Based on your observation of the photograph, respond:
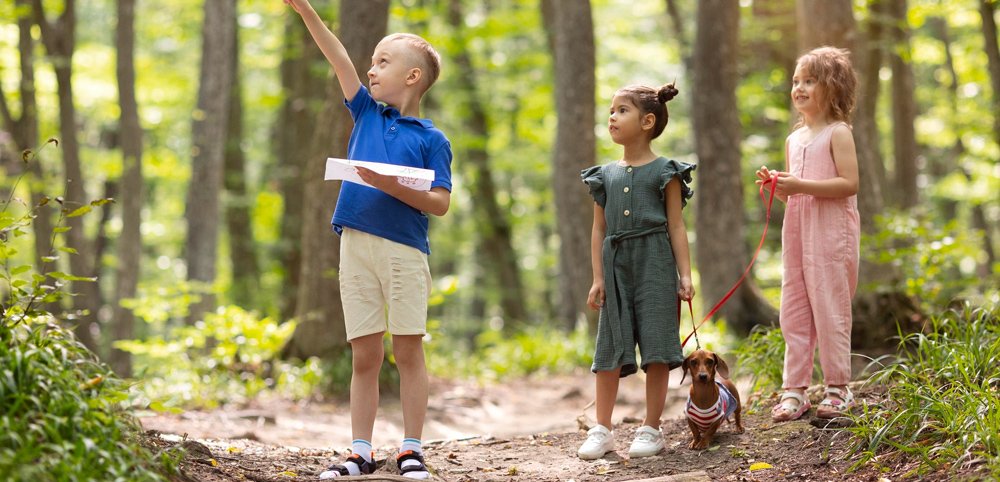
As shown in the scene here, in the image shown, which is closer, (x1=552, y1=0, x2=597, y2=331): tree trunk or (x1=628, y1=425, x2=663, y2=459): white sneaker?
(x1=628, y1=425, x2=663, y2=459): white sneaker

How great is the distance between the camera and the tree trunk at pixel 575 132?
9266mm

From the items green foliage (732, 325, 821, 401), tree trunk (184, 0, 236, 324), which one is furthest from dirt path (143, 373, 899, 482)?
tree trunk (184, 0, 236, 324)

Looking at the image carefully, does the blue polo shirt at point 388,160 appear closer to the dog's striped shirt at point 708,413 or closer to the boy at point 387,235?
the boy at point 387,235

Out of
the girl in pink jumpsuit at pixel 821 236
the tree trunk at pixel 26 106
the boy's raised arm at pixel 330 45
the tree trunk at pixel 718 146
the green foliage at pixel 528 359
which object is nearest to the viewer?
the boy's raised arm at pixel 330 45

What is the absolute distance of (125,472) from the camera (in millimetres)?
2457

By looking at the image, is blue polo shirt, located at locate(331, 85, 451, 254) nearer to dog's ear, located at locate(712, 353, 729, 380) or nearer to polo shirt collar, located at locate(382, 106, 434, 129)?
polo shirt collar, located at locate(382, 106, 434, 129)

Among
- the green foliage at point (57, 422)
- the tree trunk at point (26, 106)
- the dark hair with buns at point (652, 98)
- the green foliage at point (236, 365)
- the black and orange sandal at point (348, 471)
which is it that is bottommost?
the green foliage at point (236, 365)

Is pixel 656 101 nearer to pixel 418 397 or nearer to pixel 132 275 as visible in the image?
pixel 418 397

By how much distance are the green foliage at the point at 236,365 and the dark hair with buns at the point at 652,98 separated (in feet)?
14.3

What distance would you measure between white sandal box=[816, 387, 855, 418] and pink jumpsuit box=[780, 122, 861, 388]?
0.18ft

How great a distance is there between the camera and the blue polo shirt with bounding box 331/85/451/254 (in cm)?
341

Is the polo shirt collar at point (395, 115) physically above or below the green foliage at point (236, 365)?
above

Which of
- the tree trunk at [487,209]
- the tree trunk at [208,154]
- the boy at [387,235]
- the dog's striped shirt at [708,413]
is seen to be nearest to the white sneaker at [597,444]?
the dog's striped shirt at [708,413]

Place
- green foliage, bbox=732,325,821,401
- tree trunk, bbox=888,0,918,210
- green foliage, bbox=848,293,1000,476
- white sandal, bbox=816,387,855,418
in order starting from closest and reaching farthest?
green foliage, bbox=848,293,1000,476, white sandal, bbox=816,387,855,418, green foliage, bbox=732,325,821,401, tree trunk, bbox=888,0,918,210
